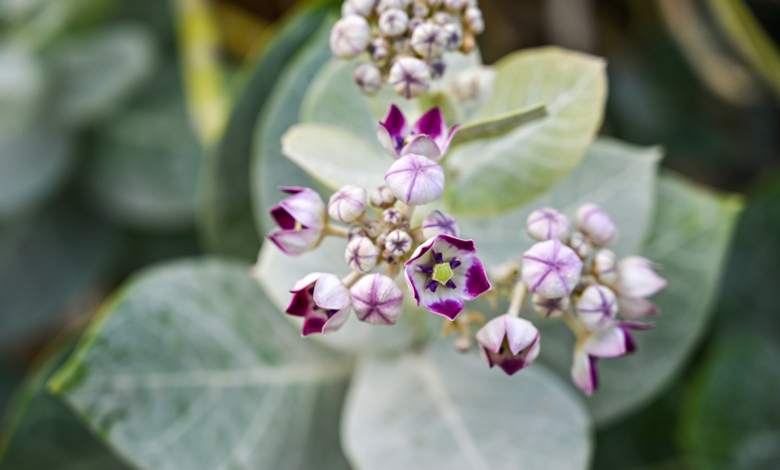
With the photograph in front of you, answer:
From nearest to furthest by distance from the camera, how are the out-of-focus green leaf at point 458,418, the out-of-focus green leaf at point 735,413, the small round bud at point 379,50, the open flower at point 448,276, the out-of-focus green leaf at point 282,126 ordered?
the open flower at point 448,276 < the small round bud at point 379,50 < the out-of-focus green leaf at point 458,418 < the out-of-focus green leaf at point 282,126 < the out-of-focus green leaf at point 735,413

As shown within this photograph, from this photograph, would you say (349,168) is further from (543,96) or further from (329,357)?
(329,357)

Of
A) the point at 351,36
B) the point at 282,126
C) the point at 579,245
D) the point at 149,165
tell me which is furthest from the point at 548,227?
the point at 149,165

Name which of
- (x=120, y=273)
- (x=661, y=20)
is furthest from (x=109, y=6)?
(x=661, y=20)

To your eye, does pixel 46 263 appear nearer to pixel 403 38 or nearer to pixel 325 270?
pixel 325 270

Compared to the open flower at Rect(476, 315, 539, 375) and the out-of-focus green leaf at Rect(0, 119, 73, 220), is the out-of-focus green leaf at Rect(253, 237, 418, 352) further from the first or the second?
the out-of-focus green leaf at Rect(0, 119, 73, 220)

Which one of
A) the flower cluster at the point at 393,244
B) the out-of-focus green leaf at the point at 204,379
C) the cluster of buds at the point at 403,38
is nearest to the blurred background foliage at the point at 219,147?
the out-of-focus green leaf at the point at 204,379

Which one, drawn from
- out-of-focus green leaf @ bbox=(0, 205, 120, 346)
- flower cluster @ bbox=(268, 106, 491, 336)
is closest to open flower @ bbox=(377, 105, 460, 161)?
flower cluster @ bbox=(268, 106, 491, 336)

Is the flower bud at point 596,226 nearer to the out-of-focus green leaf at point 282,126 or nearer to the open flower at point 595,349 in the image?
the open flower at point 595,349
